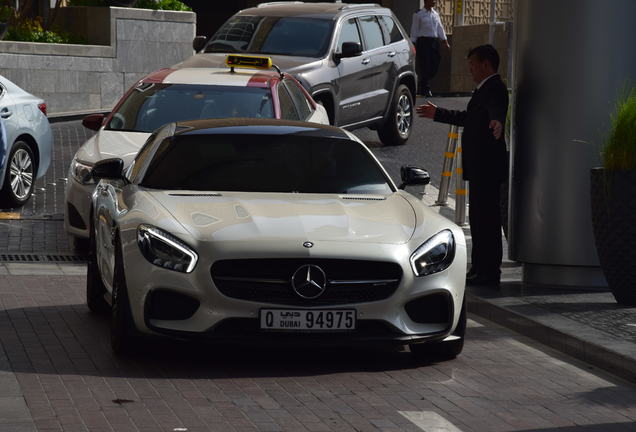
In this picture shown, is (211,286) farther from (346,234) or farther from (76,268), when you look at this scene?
(76,268)

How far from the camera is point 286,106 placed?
48.3 ft

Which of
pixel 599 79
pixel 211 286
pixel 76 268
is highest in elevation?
pixel 599 79

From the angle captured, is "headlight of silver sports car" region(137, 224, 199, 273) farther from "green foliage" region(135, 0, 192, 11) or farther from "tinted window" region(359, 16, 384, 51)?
"green foliage" region(135, 0, 192, 11)

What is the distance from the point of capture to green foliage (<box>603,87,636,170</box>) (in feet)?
35.6

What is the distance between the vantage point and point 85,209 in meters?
13.1

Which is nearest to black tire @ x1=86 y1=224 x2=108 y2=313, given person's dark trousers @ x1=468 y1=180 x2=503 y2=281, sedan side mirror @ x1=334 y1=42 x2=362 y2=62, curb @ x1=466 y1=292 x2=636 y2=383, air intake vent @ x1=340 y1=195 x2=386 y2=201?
air intake vent @ x1=340 y1=195 x2=386 y2=201

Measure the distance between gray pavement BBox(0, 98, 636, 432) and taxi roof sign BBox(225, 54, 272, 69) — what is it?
2373 millimetres

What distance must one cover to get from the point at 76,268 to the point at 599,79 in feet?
15.2

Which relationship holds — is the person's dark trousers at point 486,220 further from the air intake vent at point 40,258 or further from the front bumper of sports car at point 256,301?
the air intake vent at point 40,258

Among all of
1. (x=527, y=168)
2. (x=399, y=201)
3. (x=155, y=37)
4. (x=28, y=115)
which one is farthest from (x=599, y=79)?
(x=155, y=37)

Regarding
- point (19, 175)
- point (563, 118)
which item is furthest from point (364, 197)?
point (19, 175)

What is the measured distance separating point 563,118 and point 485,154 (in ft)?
2.37

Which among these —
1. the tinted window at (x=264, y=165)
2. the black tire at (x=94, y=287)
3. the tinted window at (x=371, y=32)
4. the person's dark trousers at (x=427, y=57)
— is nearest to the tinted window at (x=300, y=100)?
the black tire at (x=94, y=287)

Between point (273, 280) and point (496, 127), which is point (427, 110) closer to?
point (496, 127)
